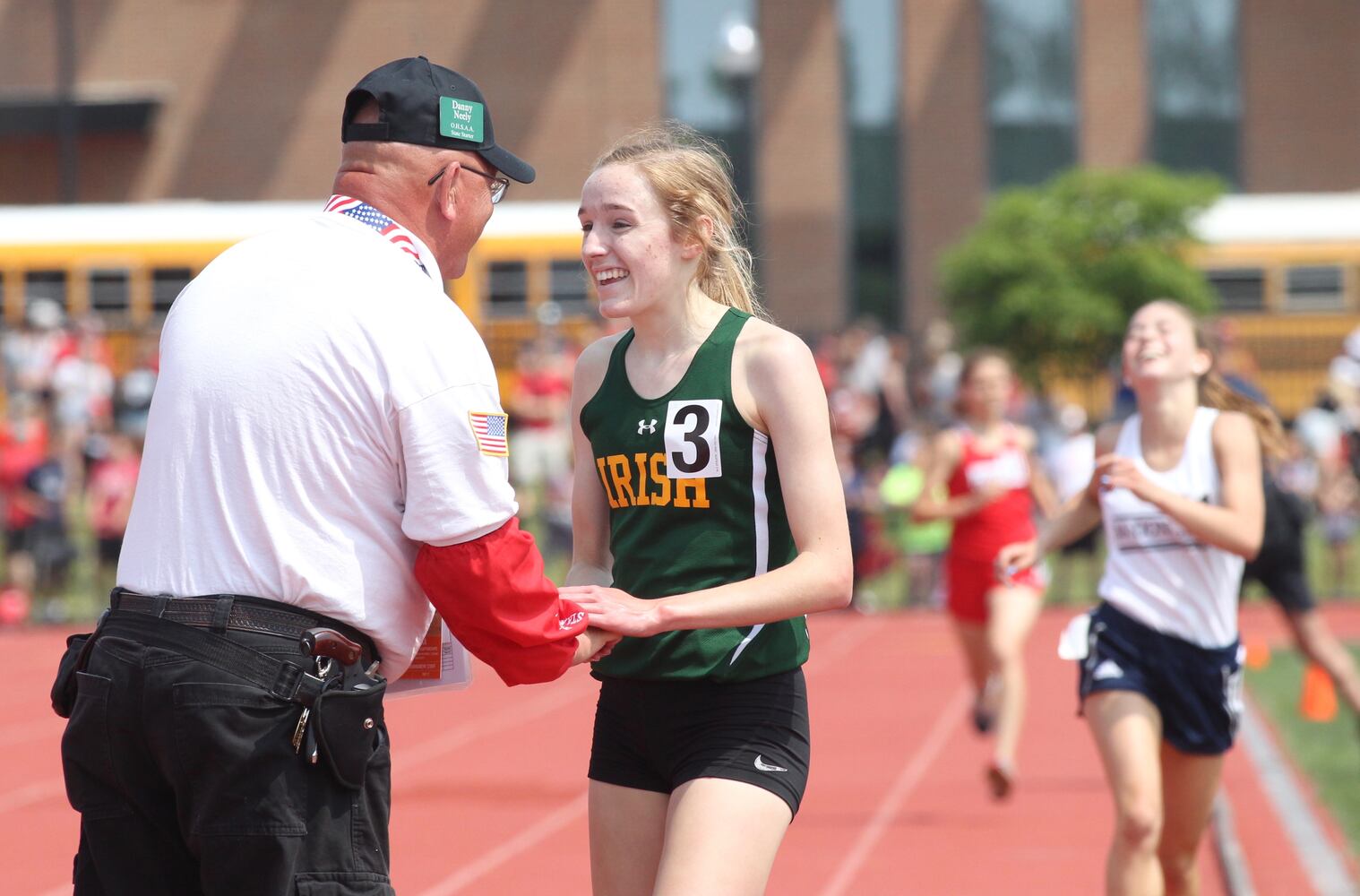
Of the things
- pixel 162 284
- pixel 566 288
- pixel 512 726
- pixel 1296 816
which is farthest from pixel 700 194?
pixel 162 284

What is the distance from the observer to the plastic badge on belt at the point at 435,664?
3.53 metres

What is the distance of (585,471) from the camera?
414 cm

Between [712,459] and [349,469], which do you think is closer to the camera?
[349,469]

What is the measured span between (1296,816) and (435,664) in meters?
6.22

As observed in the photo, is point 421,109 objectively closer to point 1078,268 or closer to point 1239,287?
point 1078,268

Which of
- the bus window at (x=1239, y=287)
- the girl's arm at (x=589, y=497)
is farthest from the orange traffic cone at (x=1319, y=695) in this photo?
the bus window at (x=1239, y=287)

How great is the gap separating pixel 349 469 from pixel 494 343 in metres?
22.3

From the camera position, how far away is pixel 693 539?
384 centimetres

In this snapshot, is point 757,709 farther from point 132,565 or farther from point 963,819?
point 963,819

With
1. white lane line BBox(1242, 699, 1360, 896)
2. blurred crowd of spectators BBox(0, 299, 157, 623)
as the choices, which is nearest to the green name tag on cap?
white lane line BBox(1242, 699, 1360, 896)

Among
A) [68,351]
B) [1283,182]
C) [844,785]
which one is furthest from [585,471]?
[1283,182]

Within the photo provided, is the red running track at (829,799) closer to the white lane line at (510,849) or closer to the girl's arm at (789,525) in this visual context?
the white lane line at (510,849)

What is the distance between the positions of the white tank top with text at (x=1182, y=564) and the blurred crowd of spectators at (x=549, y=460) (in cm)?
932

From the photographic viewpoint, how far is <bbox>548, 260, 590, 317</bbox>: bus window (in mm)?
25125
